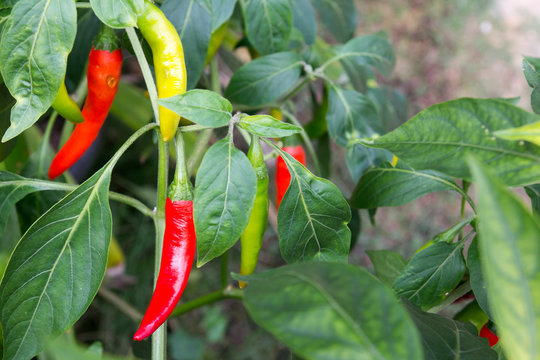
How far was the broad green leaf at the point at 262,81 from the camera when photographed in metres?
0.67

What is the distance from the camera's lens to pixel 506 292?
264 mm

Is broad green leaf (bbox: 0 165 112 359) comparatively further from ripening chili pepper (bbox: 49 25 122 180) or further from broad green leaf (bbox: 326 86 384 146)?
broad green leaf (bbox: 326 86 384 146)

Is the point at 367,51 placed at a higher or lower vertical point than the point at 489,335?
higher

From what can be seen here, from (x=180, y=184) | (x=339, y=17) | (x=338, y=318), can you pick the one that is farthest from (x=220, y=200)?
(x=339, y=17)

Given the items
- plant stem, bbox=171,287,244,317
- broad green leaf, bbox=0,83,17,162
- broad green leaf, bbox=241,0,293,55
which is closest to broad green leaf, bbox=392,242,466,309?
plant stem, bbox=171,287,244,317

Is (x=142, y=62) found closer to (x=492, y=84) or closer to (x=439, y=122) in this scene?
(x=439, y=122)

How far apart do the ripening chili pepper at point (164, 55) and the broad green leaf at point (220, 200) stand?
2.5 inches

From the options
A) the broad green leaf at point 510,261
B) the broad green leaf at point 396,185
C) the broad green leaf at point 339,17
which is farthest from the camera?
the broad green leaf at point 339,17

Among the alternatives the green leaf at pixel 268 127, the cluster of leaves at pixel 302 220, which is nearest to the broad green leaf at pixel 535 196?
the cluster of leaves at pixel 302 220

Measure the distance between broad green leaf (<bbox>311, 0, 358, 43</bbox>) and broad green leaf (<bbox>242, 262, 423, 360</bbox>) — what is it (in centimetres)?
70

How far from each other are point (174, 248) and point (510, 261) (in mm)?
331

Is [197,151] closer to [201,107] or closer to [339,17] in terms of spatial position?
[201,107]

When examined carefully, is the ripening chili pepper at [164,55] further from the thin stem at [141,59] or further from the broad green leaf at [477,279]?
the broad green leaf at [477,279]

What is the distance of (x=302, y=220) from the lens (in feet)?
1.63
